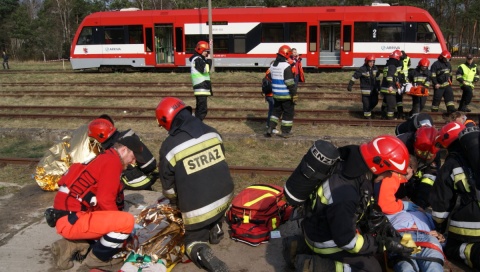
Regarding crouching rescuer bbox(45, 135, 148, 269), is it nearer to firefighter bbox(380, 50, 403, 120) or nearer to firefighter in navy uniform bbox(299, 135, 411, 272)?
firefighter in navy uniform bbox(299, 135, 411, 272)

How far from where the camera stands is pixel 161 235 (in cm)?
444

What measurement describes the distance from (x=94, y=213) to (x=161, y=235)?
729mm

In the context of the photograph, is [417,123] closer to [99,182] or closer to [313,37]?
[99,182]

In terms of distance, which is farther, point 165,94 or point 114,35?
point 114,35

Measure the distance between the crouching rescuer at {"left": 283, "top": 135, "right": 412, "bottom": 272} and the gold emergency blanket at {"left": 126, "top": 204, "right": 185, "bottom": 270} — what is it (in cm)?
132

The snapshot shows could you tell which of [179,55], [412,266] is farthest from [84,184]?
[179,55]

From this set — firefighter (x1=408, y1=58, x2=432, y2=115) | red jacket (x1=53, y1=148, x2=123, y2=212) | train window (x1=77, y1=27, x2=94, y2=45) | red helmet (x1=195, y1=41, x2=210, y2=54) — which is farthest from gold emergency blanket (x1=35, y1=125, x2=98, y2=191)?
train window (x1=77, y1=27, x2=94, y2=45)

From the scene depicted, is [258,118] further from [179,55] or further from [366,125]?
[179,55]

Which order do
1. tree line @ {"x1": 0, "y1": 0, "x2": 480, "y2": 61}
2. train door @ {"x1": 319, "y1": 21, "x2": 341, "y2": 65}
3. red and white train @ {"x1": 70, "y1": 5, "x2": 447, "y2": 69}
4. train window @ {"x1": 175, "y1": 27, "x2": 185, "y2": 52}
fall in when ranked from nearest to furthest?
1. red and white train @ {"x1": 70, "y1": 5, "x2": 447, "y2": 69}
2. train door @ {"x1": 319, "y1": 21, "x2": 341, "y2": 65}
3. train window @ {"x1": 175, "y1": 27, "x2": 185, "y2": 52}
4. tree line @ {"x1": 0, "y1": 0, "x2": 480, "y2": 61}

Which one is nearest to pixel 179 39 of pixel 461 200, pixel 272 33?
pixel 272 33

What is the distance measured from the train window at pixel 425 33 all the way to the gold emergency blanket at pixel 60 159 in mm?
18187

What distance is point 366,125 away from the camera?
10773 mm

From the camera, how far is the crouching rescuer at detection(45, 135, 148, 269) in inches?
159

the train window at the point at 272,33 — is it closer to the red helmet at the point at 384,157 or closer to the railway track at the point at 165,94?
the railway track at the point at 165,94
